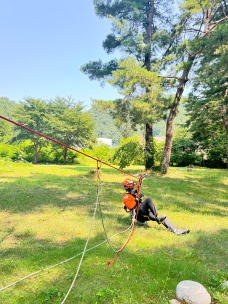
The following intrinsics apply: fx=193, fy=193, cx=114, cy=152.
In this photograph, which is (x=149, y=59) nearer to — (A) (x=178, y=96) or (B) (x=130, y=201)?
(A) (x=178, y=96)

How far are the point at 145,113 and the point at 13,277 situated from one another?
8487 millimetres

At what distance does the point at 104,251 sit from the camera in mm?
3600

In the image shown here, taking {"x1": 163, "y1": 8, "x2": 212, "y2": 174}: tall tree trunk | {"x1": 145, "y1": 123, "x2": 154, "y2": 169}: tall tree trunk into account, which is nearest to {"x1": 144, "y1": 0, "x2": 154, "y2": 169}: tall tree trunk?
{"x1": 145, "y1": 123, "x2": 154, "y2": 169}: tall tree trunk

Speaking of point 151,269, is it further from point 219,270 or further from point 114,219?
point 114,219

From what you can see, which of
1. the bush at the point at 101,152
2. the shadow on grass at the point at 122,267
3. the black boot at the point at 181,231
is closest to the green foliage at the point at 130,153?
the black boot at the point at 181,231

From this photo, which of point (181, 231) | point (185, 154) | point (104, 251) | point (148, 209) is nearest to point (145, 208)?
point (148, 209)

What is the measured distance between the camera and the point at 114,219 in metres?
5.19

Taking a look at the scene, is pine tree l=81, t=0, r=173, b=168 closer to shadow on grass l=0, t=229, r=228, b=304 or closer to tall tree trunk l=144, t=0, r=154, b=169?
tall tree trunk l=144, t=0, r=154, b=169

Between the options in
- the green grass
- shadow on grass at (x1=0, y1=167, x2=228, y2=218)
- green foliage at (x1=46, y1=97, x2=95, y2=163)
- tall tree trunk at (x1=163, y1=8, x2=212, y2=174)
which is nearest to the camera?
the green grass

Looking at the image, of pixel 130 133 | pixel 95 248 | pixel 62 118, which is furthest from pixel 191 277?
pixel 62 118

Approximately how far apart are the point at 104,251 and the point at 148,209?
1.46 meters

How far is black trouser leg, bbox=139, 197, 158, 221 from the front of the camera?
175 inches

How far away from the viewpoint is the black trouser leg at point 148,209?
14.6ft

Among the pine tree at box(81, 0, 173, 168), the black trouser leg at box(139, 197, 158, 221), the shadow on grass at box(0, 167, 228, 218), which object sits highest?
the pine tree at box(81, 0, 173, 168)
